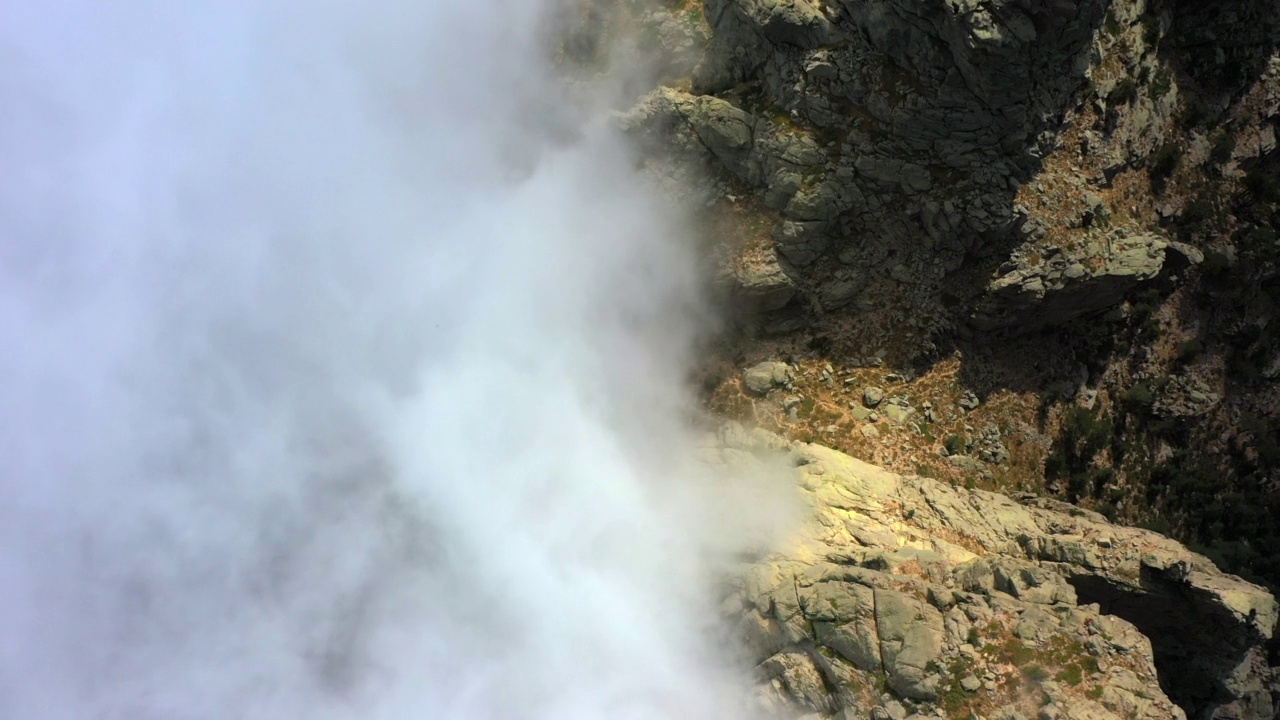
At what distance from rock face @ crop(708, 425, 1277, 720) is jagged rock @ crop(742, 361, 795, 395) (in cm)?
322

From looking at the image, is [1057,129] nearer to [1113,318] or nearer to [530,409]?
[1113,318]

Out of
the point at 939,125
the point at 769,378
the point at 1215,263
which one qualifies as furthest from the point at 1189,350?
the point at 769,378

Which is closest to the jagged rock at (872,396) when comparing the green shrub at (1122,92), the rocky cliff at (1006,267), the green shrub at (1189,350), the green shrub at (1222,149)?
the rocky cliff at (1006,267)

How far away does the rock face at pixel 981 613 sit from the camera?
18.5m

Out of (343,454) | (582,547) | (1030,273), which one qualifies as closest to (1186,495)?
(1030,273)

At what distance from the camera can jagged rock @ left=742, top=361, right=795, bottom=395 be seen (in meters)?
28.3

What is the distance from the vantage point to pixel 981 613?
19609mm

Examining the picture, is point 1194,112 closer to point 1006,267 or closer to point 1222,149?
point 1222,149

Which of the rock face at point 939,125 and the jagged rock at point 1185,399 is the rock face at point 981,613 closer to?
the jagged rock at point 1185,399

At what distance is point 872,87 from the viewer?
984 inches

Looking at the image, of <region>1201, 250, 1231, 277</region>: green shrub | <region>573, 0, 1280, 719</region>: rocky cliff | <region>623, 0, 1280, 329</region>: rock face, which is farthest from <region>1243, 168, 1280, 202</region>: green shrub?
<region>1201, 250, 1231, 277</region>: green shrub

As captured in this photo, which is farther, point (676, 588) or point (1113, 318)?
point (1113, 318)

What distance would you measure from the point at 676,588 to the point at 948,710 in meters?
8.22

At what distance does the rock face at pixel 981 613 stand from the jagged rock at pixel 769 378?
3216 mm
